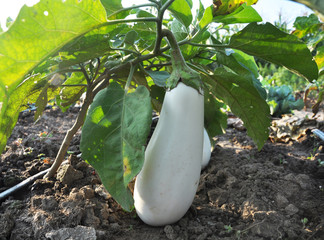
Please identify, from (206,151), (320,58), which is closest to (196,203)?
(206,151)

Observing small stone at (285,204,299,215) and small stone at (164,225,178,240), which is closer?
small stone at (164,225,178,240)

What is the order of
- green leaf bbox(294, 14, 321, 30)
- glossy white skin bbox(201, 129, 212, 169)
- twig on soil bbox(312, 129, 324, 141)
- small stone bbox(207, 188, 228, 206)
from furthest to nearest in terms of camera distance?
1. twig on soil bbox(312, 129, 324, 141)
2. green leaf bbox(294, 14, 321, 30)
3. glossy white skin bbox(201, 129, 212, 169)
4. small stone bbox(207, 188, 228, 206)

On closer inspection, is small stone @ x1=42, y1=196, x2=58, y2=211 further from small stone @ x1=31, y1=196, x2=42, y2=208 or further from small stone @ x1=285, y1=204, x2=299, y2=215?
small stone @ x1=285, y1=204, x2=299, y2=215

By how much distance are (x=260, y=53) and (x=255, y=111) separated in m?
0.23

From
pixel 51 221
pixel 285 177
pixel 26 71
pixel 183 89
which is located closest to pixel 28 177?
pixel 51 221

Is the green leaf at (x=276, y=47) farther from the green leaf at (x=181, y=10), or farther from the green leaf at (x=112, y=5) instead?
the green leaf at (x=112, y=5)

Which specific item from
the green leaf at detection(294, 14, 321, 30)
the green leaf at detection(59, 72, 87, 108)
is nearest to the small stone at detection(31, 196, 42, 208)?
the green leaf at detection(59, 72, 87, 108)

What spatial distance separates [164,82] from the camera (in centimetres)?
86

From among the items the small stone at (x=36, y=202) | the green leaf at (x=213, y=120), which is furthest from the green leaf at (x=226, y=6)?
the small stone at (x=36, y=202)

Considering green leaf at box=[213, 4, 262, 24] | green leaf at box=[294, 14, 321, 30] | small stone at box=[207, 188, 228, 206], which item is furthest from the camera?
green leaf at box=[294, 14, 321, 30]

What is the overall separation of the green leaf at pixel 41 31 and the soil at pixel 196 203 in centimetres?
43

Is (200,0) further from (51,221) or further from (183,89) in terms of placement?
(51,221)

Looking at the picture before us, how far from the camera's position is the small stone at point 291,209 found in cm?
99

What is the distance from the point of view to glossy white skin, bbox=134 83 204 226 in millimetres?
804
